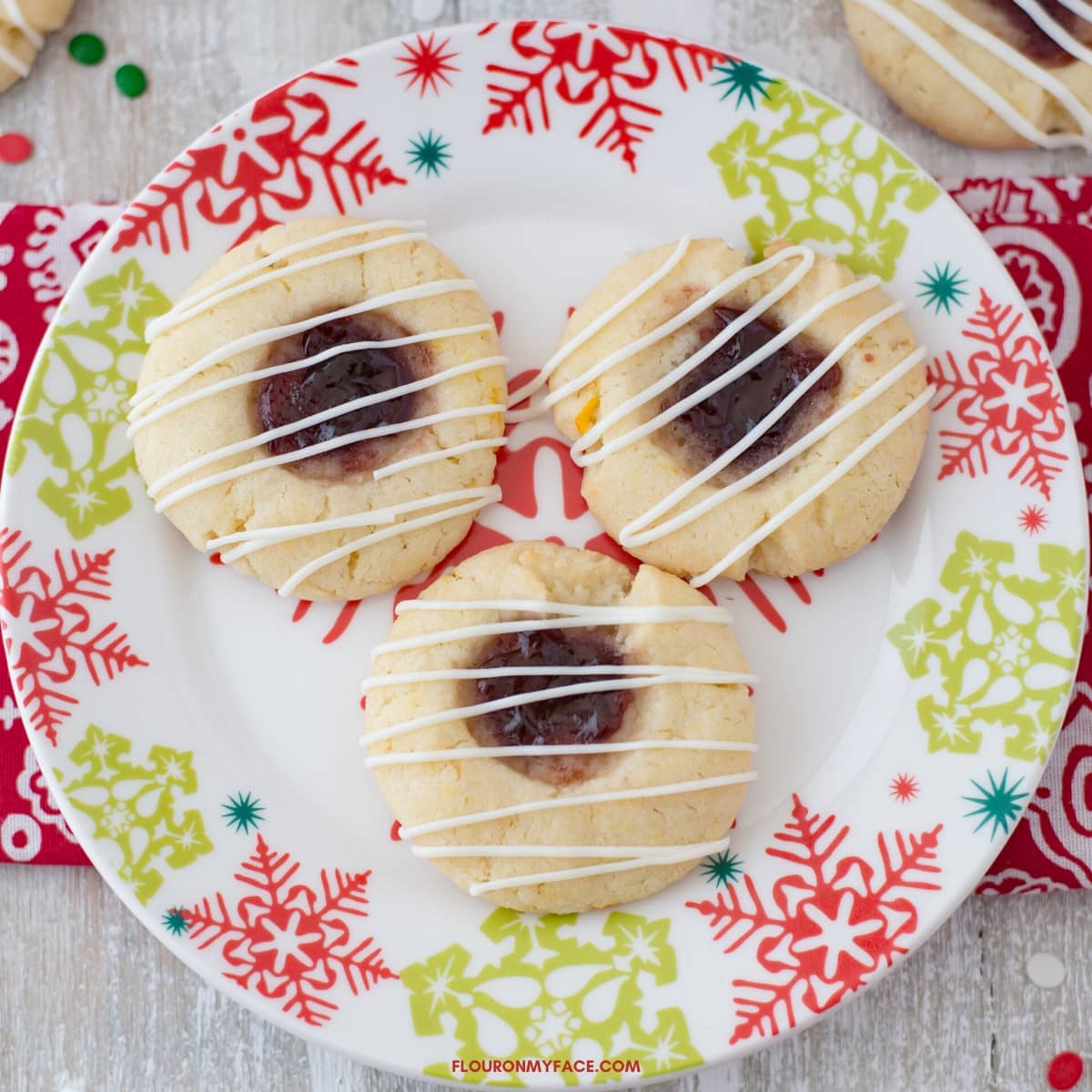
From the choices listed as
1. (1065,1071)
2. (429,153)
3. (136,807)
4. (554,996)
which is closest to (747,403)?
(429,153)

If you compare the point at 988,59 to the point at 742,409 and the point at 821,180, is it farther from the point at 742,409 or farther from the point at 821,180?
the point at 742,409

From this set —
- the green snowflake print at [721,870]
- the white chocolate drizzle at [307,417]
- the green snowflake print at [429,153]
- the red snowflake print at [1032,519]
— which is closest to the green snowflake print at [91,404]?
the white chocolate drizzle at [307,417]

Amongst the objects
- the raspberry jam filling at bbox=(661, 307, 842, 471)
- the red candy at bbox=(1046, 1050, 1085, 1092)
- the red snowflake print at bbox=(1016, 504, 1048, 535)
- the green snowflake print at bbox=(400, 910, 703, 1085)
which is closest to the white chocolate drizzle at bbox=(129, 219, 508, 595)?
the raspberry jam filling at bbox=(661, 307, 842, 471)

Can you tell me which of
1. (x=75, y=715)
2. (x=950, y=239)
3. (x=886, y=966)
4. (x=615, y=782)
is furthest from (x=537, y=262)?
(x=886, y=966)

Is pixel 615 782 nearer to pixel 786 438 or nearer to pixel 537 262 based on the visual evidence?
pixel 786 438

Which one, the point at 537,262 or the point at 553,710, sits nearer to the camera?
the point at 553,710

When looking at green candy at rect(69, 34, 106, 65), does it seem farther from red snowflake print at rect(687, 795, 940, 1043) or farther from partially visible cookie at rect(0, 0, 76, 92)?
red snowflake print at rect(687, 795, 940, 1043)
